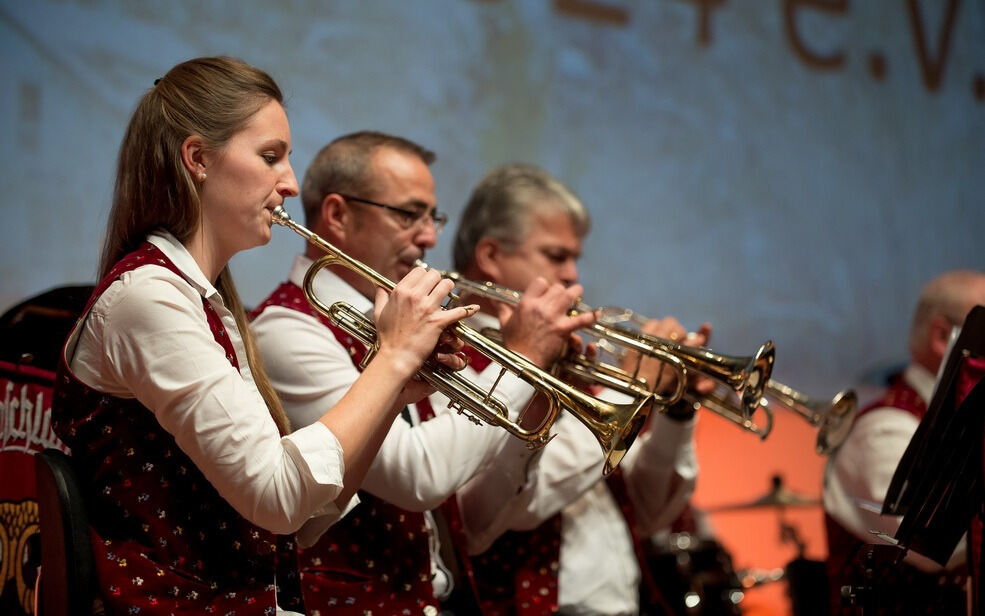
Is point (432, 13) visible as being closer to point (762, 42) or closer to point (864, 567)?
point (762, 42)

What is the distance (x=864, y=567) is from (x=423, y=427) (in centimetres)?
103

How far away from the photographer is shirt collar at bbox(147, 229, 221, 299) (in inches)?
82.2

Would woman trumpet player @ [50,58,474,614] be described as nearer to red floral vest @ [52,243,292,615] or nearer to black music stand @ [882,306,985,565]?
red floral vest @ [52,243,292,615]

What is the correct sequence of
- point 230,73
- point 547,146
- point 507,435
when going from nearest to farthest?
point 230,73 → point 507,435 → point 547,146

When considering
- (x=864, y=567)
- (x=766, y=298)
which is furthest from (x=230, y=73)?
(x=766, y=298)

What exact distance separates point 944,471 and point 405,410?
126cm

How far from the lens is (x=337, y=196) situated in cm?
304

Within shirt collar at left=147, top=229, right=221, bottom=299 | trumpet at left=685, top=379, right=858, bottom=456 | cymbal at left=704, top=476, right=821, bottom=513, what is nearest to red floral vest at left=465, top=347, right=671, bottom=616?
trumpet at left=685, top=379, right=858, bottom=456

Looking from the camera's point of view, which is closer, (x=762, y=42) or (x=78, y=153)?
(x=78, y=153)

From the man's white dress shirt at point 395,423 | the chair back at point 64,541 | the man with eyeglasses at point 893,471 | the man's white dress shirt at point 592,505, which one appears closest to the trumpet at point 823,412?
the man with eyeglasses at point 893,471

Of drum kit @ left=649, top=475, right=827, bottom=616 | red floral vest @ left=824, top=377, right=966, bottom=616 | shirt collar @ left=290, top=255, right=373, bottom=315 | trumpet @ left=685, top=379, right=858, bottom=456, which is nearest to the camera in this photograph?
shirt collar @ left=290, top=255, right=373, bottom=315

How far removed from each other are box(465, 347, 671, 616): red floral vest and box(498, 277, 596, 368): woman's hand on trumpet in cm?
42

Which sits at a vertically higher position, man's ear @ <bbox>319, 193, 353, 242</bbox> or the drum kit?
man's ear @ <bbox>319, 193, 353, 242</bbox>

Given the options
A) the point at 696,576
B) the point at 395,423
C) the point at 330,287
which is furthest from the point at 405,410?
the point at 696,576
